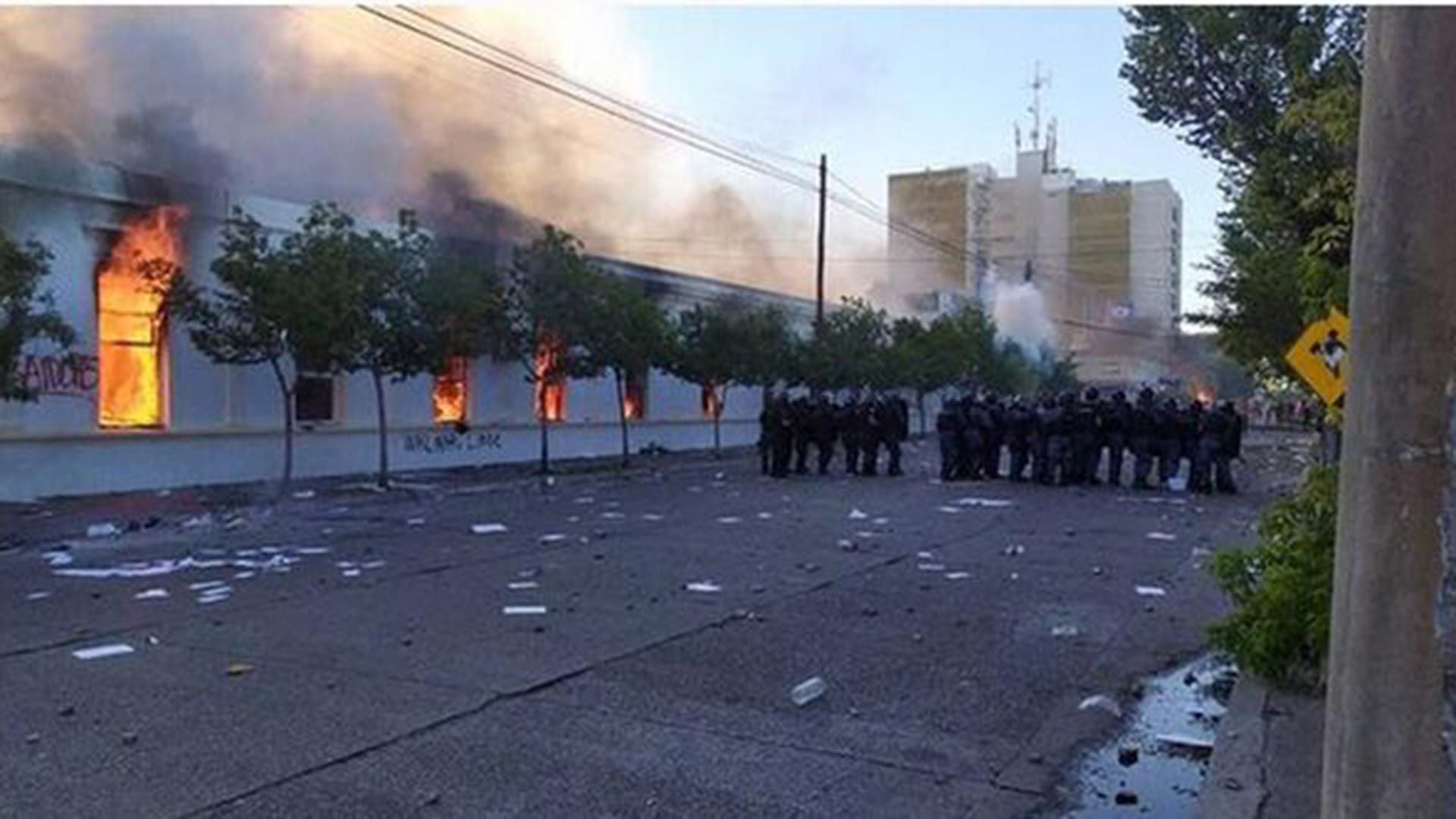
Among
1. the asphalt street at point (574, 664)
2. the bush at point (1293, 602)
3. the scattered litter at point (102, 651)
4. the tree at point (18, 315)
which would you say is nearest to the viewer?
the asphalt street at point (574, 664)

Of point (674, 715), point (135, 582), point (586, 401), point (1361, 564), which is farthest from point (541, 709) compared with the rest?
point (586, 401)

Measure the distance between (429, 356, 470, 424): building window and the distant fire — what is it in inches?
220

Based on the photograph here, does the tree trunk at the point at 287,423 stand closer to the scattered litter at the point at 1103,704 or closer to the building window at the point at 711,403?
the building window at the point at 711,403

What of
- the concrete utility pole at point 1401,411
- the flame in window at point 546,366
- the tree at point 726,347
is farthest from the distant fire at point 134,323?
the concrete utility pole at point 1401,411

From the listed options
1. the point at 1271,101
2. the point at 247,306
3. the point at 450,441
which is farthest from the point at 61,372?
the point at 1271,101

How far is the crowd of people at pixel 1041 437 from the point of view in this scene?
707 inches

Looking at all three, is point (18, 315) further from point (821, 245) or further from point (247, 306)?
point (821, 245)

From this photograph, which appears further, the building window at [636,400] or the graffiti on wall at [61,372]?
the building window at [636,400]

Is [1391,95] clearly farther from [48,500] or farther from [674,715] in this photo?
[48,500]

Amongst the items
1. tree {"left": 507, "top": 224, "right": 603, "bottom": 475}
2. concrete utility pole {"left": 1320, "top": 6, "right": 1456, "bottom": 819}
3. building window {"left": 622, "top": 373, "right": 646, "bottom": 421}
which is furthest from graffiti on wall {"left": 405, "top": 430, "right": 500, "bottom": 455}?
concrete utility pole {"left": 1320, "top": 6, "right": 1456, "bottom": 819}

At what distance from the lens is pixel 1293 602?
17.9ft

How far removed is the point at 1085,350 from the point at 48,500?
67296 millimetres

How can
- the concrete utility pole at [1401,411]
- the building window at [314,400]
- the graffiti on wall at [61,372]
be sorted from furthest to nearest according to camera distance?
1. the building window at [314,400]
2. the graffiti on wall at [61,372]
3. the concrete utility pole at [1401,411]

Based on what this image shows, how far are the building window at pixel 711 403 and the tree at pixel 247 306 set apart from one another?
13.3 meters
